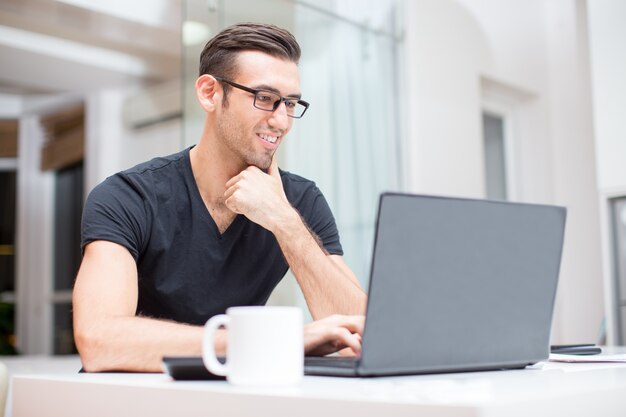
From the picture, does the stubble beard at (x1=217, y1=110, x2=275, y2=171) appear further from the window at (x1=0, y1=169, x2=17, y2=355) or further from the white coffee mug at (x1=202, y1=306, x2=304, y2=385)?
the window at (x1=0, y1=169, x2=17, y2=355)

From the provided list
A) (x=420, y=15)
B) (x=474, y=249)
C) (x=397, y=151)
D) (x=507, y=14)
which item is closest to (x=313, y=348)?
(x=474, y=249)

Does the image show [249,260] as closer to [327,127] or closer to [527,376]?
[527,376]

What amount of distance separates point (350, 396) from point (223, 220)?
41.1 inches

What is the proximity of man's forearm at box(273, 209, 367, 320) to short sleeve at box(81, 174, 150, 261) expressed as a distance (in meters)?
0.26

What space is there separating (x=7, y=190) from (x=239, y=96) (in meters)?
5.31

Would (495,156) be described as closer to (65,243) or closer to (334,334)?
(65,243)

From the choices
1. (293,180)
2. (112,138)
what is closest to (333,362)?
(293,180)

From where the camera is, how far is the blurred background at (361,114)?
3.51 meters

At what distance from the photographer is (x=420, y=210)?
81 cm

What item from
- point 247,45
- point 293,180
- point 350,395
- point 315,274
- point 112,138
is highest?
point 112,138

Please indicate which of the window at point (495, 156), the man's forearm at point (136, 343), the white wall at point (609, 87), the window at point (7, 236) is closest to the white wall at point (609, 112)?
the white wall at point (609, 87)

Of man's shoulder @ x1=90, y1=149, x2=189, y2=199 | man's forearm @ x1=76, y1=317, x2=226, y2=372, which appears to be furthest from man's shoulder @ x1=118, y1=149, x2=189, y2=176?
man's forearm @ x1=76, y1=317, x2=226, y2=372

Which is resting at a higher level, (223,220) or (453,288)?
(223,220)

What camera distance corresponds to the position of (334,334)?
3.24ft
